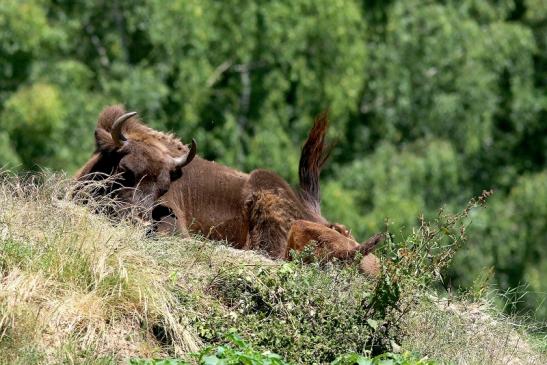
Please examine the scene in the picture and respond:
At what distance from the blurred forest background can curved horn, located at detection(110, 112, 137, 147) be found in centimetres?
1109

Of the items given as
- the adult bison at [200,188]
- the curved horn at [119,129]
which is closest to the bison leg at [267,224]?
the adult bison at [200,188]

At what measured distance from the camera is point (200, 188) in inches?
559

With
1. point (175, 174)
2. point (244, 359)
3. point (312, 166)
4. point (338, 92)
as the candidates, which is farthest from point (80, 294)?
point (338, 92)

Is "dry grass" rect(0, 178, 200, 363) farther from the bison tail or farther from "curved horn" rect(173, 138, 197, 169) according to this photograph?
the bison tail

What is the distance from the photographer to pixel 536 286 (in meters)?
29.9

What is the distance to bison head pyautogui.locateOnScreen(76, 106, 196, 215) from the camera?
1320 centimetres

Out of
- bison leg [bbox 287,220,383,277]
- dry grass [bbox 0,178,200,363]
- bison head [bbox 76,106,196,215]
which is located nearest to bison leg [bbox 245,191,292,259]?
bison leg [bbox 287,220,383,277]

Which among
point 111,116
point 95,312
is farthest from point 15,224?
point 111,116

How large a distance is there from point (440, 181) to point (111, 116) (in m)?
18.0

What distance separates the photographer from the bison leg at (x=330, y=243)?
11.4 m

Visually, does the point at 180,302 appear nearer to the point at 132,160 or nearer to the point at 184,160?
the point at 132,160

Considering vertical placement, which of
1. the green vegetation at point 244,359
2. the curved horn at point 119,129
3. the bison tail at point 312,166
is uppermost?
the green vegetation at point 244,359

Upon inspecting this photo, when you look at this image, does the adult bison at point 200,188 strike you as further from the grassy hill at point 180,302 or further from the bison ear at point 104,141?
the grassy hill at point 180,302

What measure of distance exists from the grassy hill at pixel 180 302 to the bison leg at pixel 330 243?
699mm
